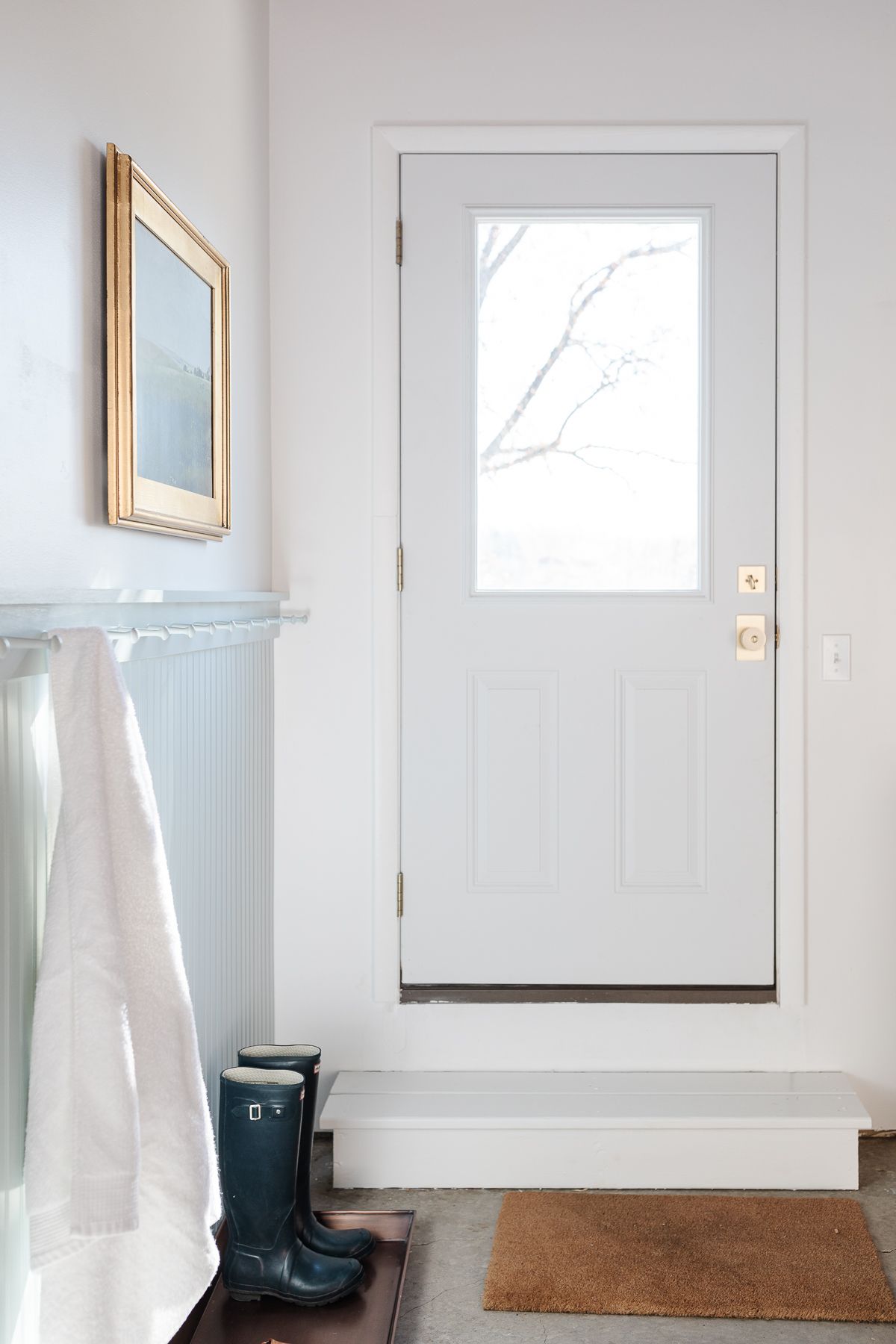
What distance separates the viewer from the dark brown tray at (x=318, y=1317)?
5.49ft

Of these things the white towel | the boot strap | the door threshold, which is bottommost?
the door threshold

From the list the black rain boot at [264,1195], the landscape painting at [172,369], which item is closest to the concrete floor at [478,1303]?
the black rain boot at [264,1195]

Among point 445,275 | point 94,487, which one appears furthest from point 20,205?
point 445,275

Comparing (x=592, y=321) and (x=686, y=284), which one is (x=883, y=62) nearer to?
(x=686, y=284)

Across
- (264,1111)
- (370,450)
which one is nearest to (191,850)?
(264,1111)

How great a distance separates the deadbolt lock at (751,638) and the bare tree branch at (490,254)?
35.2 inches

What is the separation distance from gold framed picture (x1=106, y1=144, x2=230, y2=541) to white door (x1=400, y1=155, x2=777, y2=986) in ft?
1.96

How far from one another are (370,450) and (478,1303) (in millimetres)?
1628

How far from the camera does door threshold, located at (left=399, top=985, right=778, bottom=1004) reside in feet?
7.88

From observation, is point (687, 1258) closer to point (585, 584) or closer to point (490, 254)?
point (585, 584)

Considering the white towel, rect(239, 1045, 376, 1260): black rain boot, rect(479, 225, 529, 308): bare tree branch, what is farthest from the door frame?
the white towel

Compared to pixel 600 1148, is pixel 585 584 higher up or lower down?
higher up

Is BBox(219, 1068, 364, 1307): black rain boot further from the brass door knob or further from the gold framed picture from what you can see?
the brass door knob

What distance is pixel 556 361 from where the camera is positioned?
2.39 m
